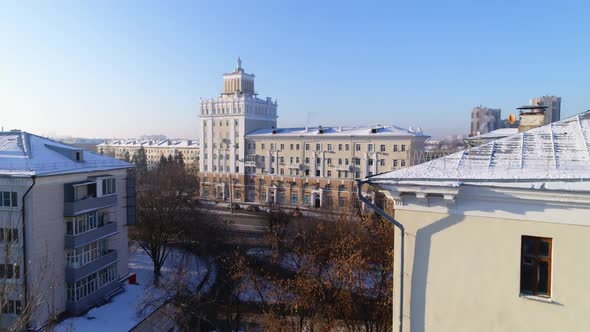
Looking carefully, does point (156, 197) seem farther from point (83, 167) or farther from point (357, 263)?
point (357, 263)

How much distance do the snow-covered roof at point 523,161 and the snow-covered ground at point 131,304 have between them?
1262 cm

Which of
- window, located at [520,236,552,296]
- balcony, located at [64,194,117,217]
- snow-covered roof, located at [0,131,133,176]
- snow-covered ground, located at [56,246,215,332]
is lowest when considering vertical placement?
snow-covered ground, located at [56,246,215,332]

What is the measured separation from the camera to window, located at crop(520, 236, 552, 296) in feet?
17.0

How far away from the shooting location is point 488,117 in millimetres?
80625

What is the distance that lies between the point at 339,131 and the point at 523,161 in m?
42.1

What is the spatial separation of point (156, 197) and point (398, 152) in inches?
1045

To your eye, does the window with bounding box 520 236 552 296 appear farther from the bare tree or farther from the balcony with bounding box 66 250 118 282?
the bare tree

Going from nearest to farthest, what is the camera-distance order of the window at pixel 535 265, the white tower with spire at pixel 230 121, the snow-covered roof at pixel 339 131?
the window at pixel 535 265 < the snow-covered roof at pixel 339 131 < the white tower with spire at pixel 230 121

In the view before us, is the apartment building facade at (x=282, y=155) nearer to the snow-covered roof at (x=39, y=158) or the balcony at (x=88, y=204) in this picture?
the balcony at (x=88, y=204)

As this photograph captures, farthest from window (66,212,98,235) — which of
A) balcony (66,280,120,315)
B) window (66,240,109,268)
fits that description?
balcony (66,280,120,315)

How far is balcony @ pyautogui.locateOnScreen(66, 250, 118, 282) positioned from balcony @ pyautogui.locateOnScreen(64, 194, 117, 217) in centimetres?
256

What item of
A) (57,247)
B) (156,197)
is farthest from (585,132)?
(156,197)

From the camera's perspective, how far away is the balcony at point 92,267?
58.0 ft

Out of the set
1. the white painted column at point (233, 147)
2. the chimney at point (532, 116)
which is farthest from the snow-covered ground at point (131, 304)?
the white painted column at point (233, 147)
